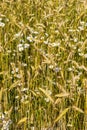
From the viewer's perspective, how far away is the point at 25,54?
2.41 m

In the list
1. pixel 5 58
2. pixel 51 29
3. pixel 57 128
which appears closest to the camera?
pixel 57 128

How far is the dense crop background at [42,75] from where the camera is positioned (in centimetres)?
172

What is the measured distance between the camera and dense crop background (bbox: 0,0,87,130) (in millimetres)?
1719

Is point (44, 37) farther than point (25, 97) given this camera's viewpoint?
Yes

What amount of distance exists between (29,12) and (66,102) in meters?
1.26

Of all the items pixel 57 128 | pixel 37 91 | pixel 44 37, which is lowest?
pixel 57 128

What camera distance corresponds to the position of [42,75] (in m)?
1.97

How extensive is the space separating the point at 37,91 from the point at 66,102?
0.53 ft

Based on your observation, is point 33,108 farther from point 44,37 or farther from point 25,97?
point 44,37

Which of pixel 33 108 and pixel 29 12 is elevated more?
pixel 29 12

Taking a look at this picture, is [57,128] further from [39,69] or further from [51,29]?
[51,29]

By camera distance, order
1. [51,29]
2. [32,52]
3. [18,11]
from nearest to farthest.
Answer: [32,52] → [51,29] → [18,11]

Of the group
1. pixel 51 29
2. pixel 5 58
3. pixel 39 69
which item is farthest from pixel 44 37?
pixel 39 69

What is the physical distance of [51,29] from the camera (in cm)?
254
